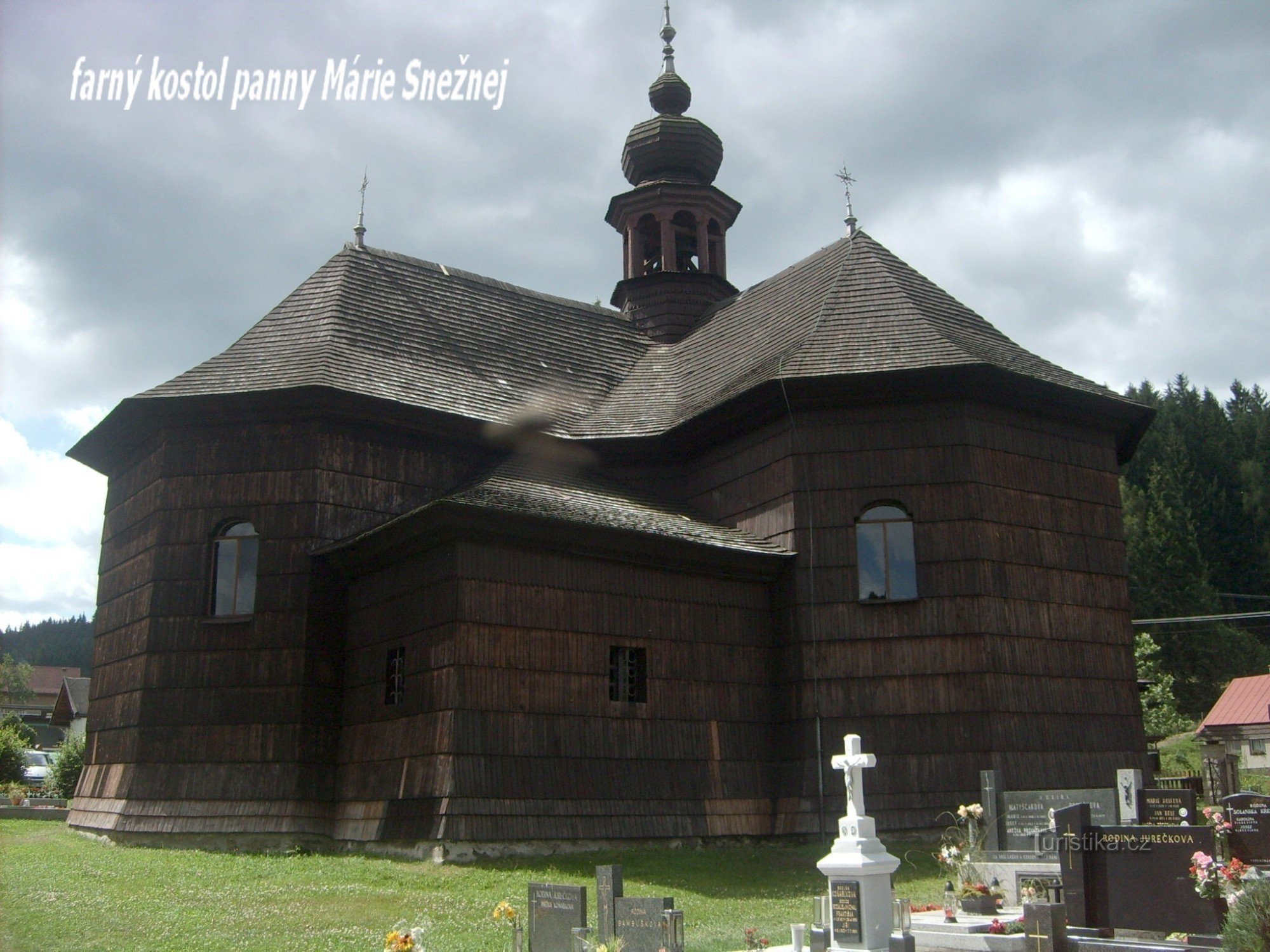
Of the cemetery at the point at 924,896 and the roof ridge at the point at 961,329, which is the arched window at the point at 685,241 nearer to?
the roof ridge at the point at 961,329

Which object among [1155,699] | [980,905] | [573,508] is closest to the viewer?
[980,905]

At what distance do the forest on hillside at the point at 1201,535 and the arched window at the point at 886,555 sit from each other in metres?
31.0

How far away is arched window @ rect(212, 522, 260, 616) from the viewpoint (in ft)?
57.6

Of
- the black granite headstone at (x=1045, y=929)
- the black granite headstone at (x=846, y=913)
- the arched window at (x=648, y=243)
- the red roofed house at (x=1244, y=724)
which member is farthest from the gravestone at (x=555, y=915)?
the red roofed house at (x=1244, y=724)

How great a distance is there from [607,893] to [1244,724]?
1427 inches

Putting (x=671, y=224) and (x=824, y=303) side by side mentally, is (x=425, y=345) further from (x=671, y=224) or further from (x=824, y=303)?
(x=671, y=224)

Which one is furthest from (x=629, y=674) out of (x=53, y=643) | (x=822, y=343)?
(x=53, y=643)

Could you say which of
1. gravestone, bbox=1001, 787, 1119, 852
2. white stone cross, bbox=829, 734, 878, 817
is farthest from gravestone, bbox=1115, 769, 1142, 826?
white stone cross, bbox=829, 734, 878, 817

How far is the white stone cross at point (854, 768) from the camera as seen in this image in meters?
10.6

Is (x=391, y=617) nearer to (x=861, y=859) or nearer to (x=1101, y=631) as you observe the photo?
(x=861, y=859)

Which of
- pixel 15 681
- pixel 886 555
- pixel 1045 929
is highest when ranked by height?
pixel 15 681

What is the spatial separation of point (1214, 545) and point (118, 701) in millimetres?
53781

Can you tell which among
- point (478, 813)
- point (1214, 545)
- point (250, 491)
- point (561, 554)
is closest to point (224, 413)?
point (250, 491)

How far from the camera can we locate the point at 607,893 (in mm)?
9188
